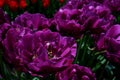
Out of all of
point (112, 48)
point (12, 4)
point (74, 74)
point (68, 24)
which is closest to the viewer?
point (74, 74)

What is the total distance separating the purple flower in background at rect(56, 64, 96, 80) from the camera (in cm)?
95

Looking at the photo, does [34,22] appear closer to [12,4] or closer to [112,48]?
[112,48]

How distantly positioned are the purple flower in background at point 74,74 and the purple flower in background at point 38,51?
27mm

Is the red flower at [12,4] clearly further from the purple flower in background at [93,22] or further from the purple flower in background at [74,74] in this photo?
the purple flower in background at [74,74]

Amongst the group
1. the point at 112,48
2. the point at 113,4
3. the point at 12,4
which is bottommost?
the point at 12,4

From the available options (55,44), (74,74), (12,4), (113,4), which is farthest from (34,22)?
(12,4)

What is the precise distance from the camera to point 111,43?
3.59ft

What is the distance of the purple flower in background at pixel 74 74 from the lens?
950 mm

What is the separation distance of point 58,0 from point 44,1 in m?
0.28

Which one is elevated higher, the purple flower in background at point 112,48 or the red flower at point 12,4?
the purple flower in background at point 112,48

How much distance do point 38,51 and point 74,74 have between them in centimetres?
10

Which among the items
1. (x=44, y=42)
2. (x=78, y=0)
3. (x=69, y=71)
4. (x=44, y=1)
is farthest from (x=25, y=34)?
(x=44, y=1)

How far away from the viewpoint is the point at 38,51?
3.16 feet

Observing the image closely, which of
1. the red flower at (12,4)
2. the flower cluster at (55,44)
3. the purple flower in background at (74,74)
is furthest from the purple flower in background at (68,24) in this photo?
the red flower at (12,4)
